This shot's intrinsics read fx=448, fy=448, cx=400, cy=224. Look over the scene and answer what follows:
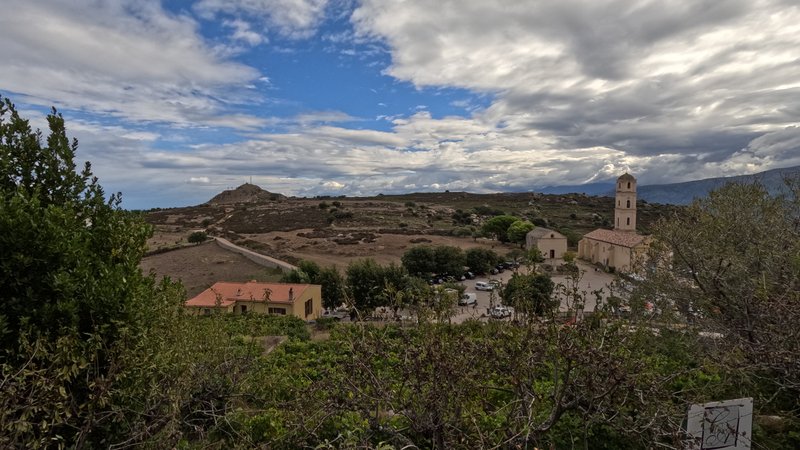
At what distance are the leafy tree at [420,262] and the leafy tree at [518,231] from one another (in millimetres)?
22117

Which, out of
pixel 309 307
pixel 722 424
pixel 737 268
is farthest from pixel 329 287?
pixel 722 424

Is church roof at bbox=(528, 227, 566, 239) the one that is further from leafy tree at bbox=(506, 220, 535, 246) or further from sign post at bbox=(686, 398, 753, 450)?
sign post at bbox=(686, 398, 753, 450)

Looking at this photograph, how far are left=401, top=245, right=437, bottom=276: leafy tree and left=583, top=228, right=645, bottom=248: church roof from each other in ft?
63.9

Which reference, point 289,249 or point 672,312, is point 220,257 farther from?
point 672,312

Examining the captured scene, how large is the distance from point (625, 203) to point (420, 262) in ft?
86.8

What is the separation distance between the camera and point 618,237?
4797cm

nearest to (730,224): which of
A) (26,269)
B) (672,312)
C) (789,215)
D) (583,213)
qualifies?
(789,215)

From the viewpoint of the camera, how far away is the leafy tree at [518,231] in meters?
59.9

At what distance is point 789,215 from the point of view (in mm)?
11555

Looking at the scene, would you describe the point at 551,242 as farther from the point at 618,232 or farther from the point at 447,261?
the point at 447,261

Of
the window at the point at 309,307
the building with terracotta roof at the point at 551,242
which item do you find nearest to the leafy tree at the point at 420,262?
the window at the point at 309,307

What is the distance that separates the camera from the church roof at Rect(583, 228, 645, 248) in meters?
44.8

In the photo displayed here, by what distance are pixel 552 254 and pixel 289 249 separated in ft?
102

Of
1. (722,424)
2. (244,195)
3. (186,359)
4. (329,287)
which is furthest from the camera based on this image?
(244,195)
